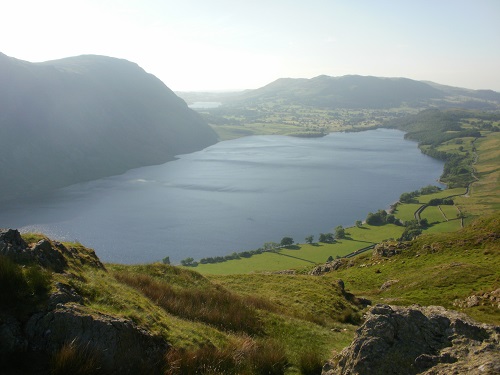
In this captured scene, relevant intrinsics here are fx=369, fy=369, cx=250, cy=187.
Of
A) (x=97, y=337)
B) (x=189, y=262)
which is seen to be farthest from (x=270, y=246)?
(x=97, y=337)

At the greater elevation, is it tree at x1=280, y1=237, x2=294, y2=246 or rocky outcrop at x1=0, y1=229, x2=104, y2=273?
rocky outcrop at x1=0, y1=229, x2=104, y2=273

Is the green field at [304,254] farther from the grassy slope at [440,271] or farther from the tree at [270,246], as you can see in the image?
the grassy slope at [440,271]

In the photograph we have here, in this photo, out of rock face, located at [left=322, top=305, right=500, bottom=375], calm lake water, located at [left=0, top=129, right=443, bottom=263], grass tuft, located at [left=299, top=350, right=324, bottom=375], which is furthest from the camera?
calm lake water, located at [left=0, top=129, right=443, bottom=263]

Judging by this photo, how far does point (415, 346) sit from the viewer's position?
30.3ft

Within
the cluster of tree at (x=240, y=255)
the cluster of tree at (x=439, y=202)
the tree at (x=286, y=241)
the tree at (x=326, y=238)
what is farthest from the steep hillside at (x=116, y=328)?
the cluster of tree at (x=439, y=202)

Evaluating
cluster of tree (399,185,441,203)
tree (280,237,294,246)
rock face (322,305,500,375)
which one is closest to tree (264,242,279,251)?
tree (280,237,294,246)

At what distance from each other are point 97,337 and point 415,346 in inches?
306

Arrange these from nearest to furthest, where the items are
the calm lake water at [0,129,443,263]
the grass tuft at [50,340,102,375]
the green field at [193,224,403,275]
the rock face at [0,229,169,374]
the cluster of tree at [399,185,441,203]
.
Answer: the grass tuft at [50,340,102,375] → the rock face at [0,229,169,374] → the green field at [193,224,403,275] → the calm lake water at [0,129,443,263] → the cluster of tree at [399,185,441,203]

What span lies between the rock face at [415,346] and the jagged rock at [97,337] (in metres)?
4.94

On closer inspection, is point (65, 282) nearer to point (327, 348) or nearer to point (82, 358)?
point (82, 358)

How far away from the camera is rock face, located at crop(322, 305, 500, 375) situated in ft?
28.0

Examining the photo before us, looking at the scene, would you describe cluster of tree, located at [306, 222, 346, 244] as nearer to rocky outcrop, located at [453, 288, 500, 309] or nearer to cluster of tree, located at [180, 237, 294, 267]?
cluster of tree, located at [180, 237, 294, 267]

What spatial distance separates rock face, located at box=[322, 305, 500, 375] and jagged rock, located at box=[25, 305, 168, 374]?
4.94 metres

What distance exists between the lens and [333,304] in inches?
1102
